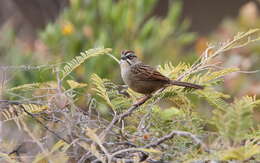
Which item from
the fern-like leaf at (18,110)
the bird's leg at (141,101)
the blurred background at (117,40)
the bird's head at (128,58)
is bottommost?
the fern-like leaf at (18,110)

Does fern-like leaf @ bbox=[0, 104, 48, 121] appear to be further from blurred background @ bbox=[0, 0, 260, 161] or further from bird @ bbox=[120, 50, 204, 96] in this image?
blurred background @ bbox=[0, 0, 260, 161]

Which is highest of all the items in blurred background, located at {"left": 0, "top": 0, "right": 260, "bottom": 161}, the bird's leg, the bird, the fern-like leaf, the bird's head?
blurred background, located at {"left": 0, "top": 0, "right": 260, "bottom": 161}

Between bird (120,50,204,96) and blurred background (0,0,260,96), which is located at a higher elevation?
blurred background (0,0,260,96)

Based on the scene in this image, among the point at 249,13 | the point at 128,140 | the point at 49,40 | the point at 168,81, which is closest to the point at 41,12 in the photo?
the point at 49,40

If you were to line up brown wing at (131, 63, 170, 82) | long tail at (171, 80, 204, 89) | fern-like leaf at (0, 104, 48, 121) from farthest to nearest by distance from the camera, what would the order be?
brown wing at (131, 63, 170, 82) < long tail at (171, 80, 204, 89) < fern-like leaf at (0, 104, 48, 121)

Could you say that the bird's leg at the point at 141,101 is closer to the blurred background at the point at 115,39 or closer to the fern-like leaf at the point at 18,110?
the fern-like leaf at the point at 18,110

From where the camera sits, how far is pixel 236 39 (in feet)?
6.01

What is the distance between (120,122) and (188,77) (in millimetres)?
302

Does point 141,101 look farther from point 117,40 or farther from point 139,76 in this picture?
point 117,40

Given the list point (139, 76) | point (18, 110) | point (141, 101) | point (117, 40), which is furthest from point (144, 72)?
point (117, 40)

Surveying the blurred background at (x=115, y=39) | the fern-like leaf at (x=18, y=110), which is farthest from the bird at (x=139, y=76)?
the blurred background at (x=115, y=39)

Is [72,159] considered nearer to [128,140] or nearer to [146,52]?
[128,140]

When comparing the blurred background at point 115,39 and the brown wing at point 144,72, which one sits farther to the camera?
the blurred background at point 115,39

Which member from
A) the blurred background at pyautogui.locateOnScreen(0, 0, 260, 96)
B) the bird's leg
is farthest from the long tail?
the blurred background at pyautogui.locateOnScreen(0, 0, 260, 96)
